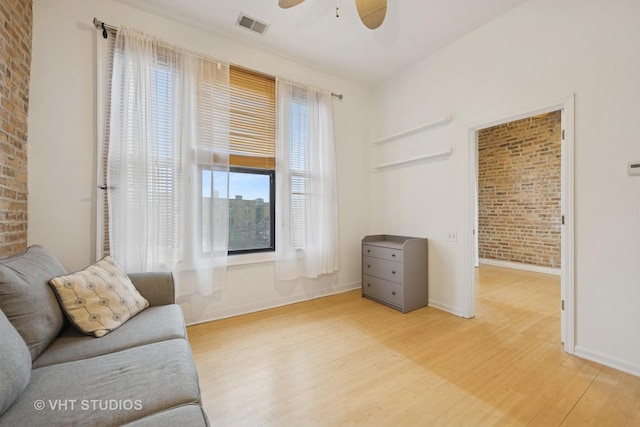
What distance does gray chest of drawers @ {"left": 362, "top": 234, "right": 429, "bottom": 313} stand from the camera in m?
3.01

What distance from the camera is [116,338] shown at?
1.41 metres

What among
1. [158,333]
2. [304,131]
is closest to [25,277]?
[158,333]

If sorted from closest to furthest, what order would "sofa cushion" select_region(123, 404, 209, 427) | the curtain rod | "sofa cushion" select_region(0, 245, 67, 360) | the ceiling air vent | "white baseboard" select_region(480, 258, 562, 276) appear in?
1. "sofa cushion" select_region(123, 404, 209, 427)
2. "sofa cushion" select_region(0, 245, 67, 360)
3. the curtain rod
4. the ceiling air vent
5. "white baseboard" select_region(480, 258, 562, 276)

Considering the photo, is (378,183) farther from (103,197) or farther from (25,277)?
(25,277)

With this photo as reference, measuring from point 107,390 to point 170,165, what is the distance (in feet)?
6.50

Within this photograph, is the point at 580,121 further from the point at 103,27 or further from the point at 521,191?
the point at 103,27

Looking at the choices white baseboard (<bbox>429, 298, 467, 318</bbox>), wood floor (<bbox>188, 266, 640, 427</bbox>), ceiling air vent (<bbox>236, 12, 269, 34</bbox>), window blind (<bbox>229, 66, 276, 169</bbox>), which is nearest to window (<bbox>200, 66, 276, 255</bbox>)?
window blind (<bbox>229, 66, 276, 169</bbox>)

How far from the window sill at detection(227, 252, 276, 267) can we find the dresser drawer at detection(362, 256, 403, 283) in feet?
4.08

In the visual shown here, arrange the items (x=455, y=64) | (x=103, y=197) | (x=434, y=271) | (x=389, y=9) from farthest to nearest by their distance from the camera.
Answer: (x=434, y=271), (x=455, y=64), (x=389, y=9), (x=103, y=197)

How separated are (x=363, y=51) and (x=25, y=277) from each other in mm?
3512

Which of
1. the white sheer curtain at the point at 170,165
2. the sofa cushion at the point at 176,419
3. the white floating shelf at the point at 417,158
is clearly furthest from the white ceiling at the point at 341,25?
the sofa cushion at the point at 176,419

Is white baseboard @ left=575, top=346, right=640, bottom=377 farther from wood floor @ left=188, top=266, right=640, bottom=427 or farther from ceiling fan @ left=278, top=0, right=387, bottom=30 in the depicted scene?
ceiling fan @ left=278, top=0, right=387, bottom=30

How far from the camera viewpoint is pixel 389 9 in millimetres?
2447

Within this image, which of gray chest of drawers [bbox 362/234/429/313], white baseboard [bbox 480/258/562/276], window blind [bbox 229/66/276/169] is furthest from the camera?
white baseboard [bbox 480/258/562/276]
